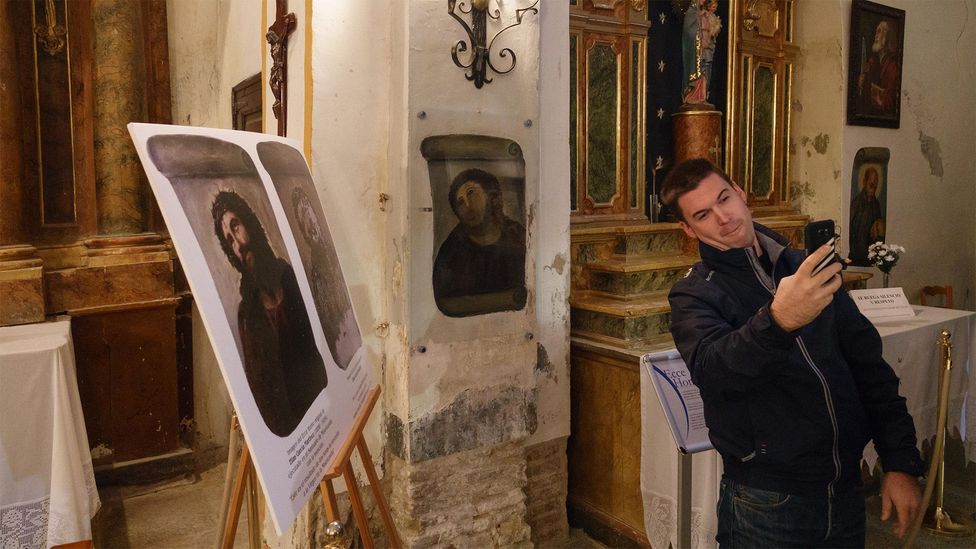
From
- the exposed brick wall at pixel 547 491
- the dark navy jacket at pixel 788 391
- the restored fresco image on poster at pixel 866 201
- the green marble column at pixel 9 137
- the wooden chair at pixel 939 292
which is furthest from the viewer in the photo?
the wooden chair at pixel 939 292

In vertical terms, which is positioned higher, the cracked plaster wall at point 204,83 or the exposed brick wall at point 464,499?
the cracked plaster wall at point 204,83

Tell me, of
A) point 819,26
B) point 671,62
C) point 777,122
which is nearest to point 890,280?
point 777,122

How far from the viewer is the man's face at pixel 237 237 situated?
1.53 m

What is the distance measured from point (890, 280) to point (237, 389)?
19.0ft

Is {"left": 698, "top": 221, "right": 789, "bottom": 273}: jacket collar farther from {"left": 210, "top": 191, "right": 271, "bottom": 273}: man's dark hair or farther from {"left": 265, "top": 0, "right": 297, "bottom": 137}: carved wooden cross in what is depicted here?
{"left": 265, "top": 0, "right": 297, "bottom": 137}: carved wooden cross

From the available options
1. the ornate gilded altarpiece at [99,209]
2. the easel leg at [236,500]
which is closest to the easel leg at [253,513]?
the easel leg at [236,500]

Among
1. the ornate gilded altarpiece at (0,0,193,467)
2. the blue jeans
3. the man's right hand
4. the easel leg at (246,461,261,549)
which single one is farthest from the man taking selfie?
the ornate gilded altarpiece at (0,0,193,467)

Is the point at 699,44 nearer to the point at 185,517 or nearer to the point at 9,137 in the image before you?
the point at 9,137

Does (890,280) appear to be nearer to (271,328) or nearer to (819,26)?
(819,26)

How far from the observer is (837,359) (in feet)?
5.74

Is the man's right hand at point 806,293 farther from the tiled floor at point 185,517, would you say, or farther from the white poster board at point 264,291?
the tiled floor at point 185,517

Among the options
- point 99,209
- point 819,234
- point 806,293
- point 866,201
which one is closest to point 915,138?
point 866,201

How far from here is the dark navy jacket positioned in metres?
1.67

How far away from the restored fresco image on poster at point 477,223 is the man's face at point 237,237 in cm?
130
